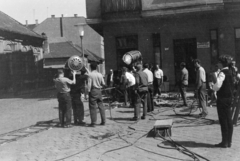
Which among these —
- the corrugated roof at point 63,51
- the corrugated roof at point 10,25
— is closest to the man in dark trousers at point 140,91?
the corrugated roof at point 10,25

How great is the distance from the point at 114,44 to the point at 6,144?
531 inches

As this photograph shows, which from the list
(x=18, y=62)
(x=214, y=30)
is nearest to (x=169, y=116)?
(x=214, y=30)

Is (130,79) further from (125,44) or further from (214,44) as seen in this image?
(125,44)

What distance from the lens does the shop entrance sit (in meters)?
19.3

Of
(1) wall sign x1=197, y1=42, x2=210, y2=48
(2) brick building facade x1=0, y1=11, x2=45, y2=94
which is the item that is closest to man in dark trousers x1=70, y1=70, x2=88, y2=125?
(1) wall sign x1=197, y1=42, x2=210, y2=48

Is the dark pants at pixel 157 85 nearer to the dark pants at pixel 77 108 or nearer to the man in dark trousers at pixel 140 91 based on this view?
the man in dark trousers at pixel 140 91

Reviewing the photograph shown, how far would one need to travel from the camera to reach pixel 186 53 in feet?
63.8

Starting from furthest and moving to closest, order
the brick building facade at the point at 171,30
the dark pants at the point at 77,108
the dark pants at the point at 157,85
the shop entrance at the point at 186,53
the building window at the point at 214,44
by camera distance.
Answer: the shop entrance at the point at 186,53 < the building window at the point at 214,44 < the brick building facade at the point at 171,30 < the dark pants at the point at 157,85 < the dark pants at the point at 77,108

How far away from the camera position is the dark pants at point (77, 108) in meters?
10.2

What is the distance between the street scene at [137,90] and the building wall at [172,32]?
6 centimetres

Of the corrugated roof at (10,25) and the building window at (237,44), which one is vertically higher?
the corrugated roof at (10,25)

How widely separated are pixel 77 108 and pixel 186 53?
10.9 m

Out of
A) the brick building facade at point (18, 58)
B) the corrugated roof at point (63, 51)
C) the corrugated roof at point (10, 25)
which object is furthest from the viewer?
the corrugated roof at point (63, 51)

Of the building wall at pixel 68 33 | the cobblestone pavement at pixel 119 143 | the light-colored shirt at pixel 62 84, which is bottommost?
the cobblestone pavement at pixel 119 143
